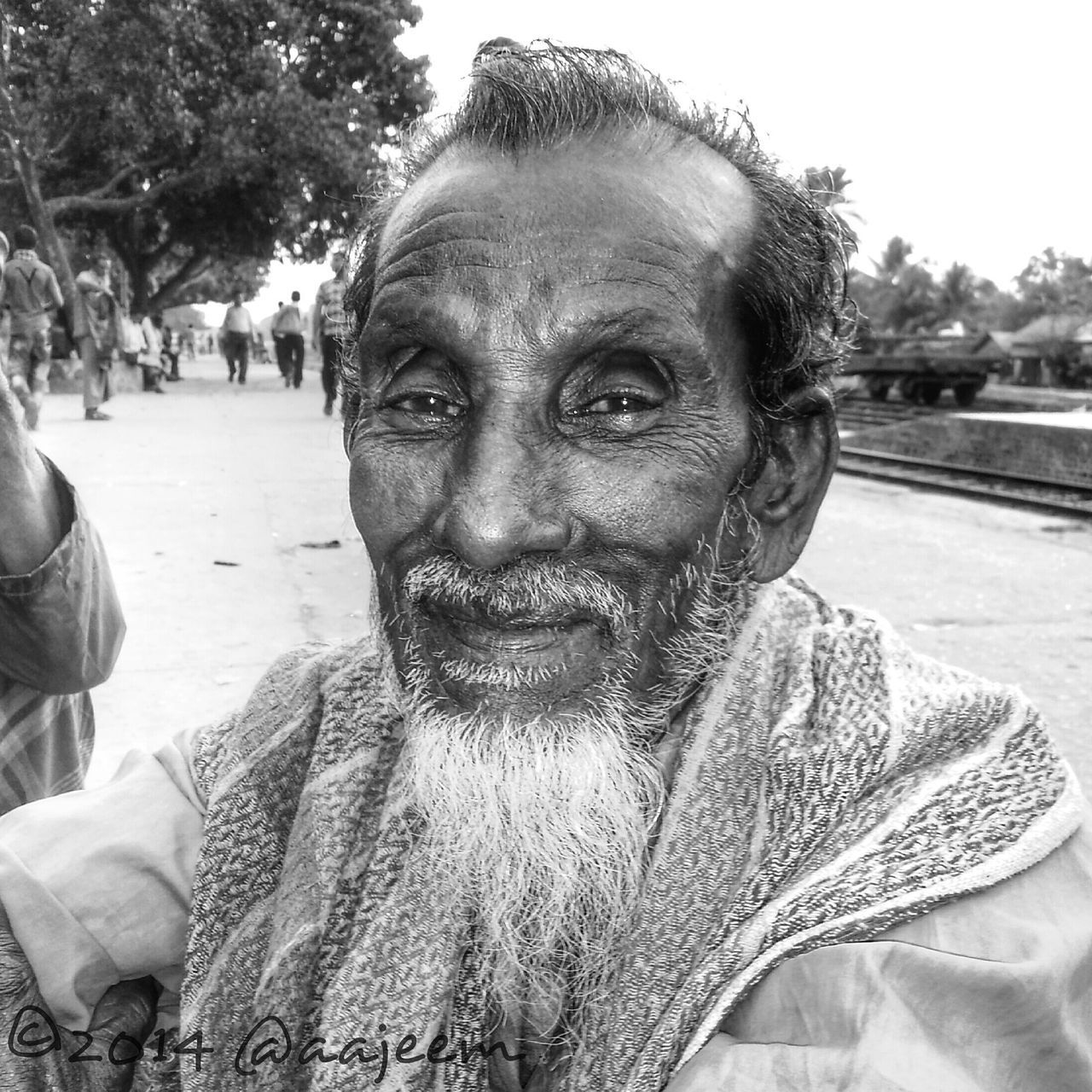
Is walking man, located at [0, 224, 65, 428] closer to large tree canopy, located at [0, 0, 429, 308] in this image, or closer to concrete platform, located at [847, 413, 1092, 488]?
large tree canopy, located at [0, 0, 429, 308]

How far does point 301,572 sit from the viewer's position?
6.18 metres

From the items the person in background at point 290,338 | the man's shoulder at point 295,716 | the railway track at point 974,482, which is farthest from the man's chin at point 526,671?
the person in background at point 290,338

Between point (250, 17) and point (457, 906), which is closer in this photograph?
point (457, 906)

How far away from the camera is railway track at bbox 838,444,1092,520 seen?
9.89 meters

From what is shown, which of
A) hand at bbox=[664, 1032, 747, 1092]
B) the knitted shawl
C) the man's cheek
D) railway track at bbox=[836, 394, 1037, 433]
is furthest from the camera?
railway track at bbox=[836, 394, 1037, 433]

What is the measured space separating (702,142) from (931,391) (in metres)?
25.2

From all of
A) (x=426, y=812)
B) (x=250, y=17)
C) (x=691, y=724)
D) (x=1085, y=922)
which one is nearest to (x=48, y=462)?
(x=426, y=812)

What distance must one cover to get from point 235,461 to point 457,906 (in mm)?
9359

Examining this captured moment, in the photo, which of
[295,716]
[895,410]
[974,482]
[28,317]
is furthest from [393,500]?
[895,410]

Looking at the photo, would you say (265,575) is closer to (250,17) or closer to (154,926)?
(154,926)

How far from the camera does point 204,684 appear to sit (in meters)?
4.41

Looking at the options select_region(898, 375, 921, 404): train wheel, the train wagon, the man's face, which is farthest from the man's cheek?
select_region(898, 375, 921, 404): train wheel

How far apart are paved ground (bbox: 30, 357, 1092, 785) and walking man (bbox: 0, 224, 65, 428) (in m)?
0.69

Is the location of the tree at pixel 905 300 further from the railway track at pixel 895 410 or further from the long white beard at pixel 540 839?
the long white beard at pixel 540 839
